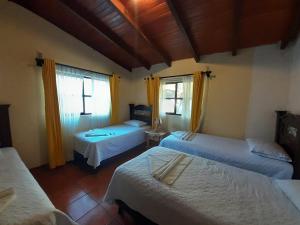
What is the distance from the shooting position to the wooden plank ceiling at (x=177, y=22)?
194 centimetres

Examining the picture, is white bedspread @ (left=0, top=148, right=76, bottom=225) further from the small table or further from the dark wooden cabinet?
the small table

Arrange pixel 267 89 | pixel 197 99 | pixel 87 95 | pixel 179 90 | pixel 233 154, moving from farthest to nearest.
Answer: pixel 179 90, pixel 87 95, pixel 197 99, pixel 267 89, pixel 233 154

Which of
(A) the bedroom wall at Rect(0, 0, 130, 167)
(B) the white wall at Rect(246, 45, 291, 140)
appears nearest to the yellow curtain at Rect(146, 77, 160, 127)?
(A) the bedroom wall at Rect(0, 0, 130, 167)

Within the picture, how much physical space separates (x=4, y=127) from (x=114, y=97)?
2.16 metres

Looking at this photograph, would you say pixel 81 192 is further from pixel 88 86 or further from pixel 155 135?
pixel 88 86

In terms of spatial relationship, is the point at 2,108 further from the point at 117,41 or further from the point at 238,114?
the point at 238,114

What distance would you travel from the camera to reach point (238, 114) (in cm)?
279

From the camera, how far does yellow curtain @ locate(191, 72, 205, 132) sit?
9.84 feet

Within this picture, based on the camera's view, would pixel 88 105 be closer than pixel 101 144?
No

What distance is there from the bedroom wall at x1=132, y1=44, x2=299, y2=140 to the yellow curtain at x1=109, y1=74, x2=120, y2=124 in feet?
6.12

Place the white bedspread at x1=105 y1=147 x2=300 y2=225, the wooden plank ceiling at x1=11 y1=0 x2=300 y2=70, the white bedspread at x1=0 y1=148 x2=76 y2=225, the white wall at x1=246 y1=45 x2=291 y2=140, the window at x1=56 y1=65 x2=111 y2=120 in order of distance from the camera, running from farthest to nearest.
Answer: the window at x1=56 y1=65 x2=111 y2=120 < the white wall at x1=246 y1=45 x2=291 y2=140 < the wooden plank ceiling at x1=11 y1=0 x2=300 y2=70 < the white bedspread at x1=105 y1=147 x2=300 y2=225 < the white bedspread at x1=0 y1=148 x2=76 y2=225

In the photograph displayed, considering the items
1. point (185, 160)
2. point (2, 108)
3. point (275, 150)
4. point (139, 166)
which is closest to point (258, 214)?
point (185, 160)

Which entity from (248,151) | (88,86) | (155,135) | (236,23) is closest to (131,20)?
(236,23)

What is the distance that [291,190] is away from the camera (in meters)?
1.16
